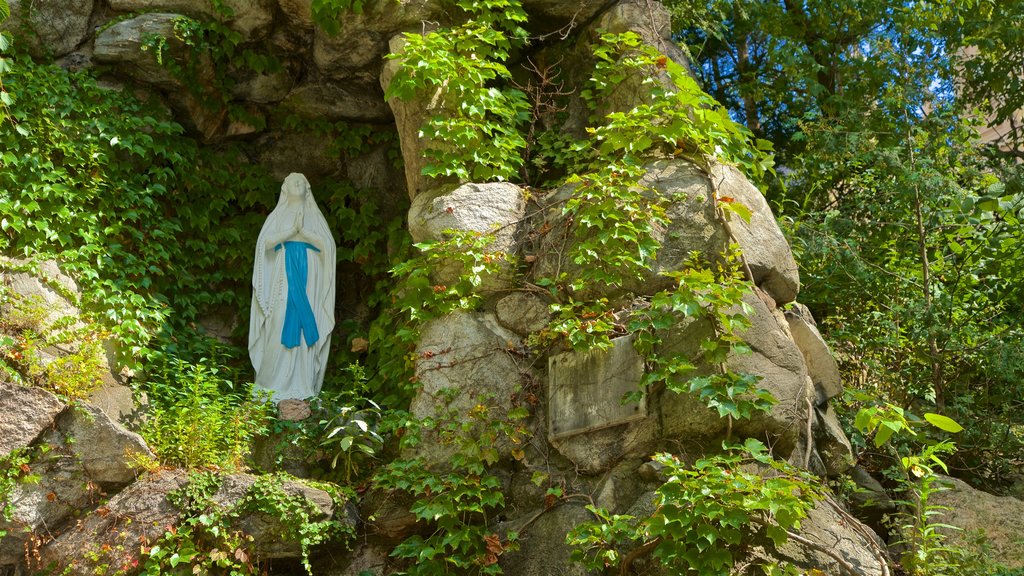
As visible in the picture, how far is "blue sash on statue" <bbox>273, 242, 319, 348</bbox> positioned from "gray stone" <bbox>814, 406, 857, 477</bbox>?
138 inches

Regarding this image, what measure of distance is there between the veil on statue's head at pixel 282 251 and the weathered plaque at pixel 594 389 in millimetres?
2164

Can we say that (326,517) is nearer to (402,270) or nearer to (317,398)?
(317,398)

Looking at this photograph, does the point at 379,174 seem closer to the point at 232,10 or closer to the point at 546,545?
the point at 232,10

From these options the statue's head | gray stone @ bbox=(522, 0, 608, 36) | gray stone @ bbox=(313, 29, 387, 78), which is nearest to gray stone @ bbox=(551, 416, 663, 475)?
the statue's head

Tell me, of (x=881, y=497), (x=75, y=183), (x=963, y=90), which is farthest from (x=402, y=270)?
(x=963, y=90)

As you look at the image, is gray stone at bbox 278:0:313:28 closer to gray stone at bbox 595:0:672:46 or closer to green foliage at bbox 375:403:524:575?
gray stone at bbox 595:0:672:46

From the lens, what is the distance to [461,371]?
5.81m

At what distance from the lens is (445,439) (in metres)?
5.55

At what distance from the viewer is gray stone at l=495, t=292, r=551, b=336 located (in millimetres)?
5840

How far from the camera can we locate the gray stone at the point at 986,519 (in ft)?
16.6

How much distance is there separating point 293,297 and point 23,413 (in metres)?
Answer: 1.97

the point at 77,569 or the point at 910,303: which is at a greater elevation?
the point at 910,303

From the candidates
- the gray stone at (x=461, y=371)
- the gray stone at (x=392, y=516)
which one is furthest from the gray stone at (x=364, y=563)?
the gray stone at (x=461, y=371)

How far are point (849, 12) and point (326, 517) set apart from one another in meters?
6.64
